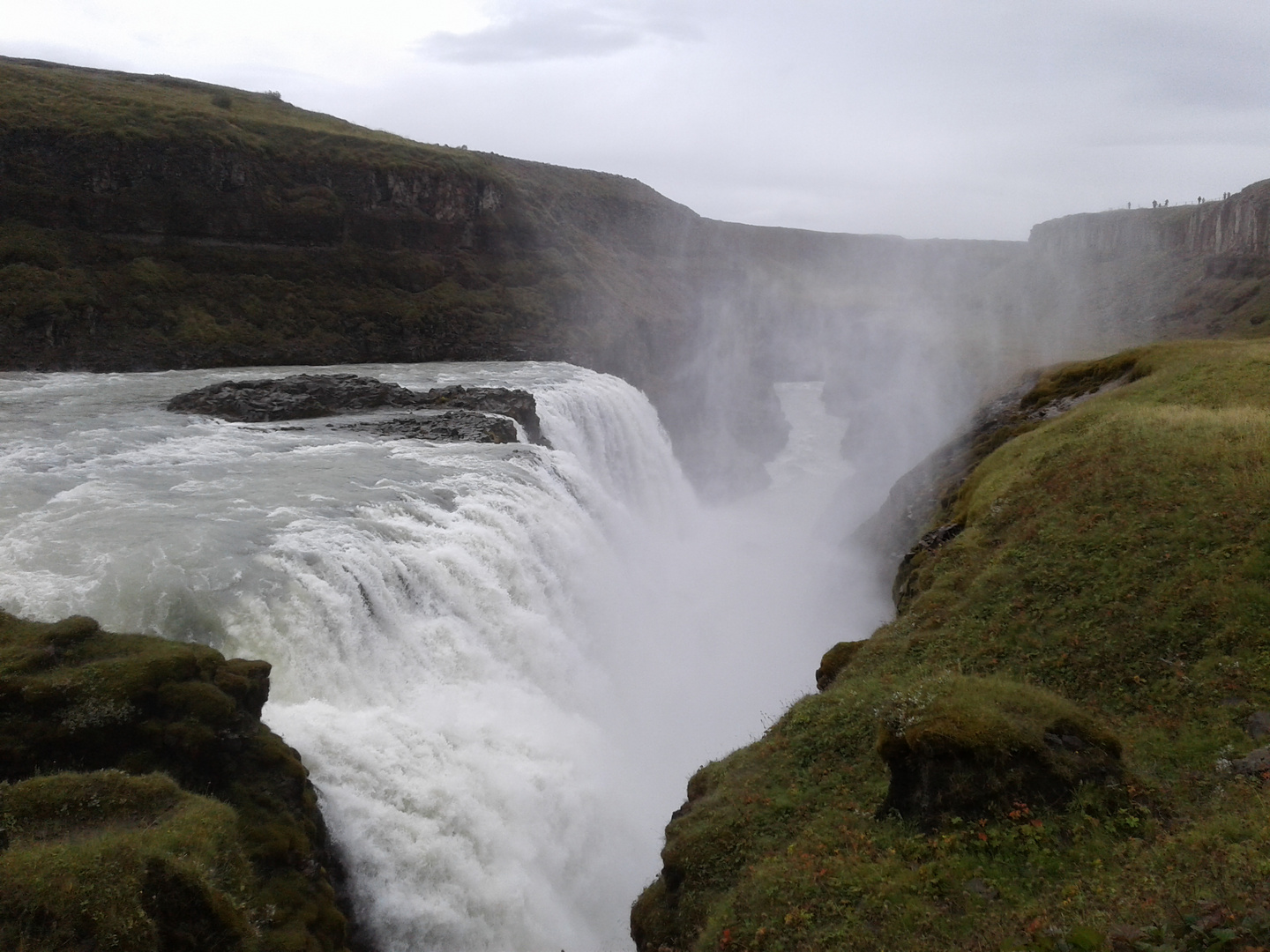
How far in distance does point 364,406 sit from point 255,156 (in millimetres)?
33331

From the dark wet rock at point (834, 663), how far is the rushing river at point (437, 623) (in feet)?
12.9

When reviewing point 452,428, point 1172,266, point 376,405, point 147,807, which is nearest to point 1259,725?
point 147,807

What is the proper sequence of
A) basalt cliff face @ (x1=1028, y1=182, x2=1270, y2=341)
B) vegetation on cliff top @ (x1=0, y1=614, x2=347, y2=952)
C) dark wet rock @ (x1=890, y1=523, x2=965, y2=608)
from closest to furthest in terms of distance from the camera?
vegetation on cliff top @ (x1=0, y1=614, x2=347, y2=952) → dark wet rock @ (x1=890, y1=523, x2=965, y2=608) → basalt cliff face @ (x1=1028, y1=182, x2=1270, y2=341)

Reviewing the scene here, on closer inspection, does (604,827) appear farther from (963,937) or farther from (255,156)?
(255,156)

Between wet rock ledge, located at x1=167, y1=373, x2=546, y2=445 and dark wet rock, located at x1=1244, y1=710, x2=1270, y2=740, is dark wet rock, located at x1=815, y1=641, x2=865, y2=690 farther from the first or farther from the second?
wet rock ledge, located at x1=167, y1=373, x2=546, y2=445

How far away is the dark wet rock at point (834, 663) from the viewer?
15.9 m

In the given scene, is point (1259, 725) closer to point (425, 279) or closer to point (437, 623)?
point (437, 623)

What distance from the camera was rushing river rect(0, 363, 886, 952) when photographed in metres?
12.2

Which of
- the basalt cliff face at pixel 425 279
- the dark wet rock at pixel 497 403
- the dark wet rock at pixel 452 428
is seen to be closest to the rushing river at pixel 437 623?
the dark wet rock at pixel 452 428

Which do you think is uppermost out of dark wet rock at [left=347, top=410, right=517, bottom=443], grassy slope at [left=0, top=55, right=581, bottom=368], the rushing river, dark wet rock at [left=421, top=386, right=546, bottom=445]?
grassy slope at [left=0, top=55, right=581, bottom=368]

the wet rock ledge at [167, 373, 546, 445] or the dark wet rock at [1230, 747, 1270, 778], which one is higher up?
the wet rock ledge at [167, 373, 546, 445]

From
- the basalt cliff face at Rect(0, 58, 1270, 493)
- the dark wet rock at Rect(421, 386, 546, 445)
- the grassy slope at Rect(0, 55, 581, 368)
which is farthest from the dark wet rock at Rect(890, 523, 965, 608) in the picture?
the grassy slope at Rect(0, 55, 581, 368)

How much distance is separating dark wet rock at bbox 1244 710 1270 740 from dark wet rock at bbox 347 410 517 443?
20983mm

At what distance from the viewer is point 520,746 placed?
15.1m
